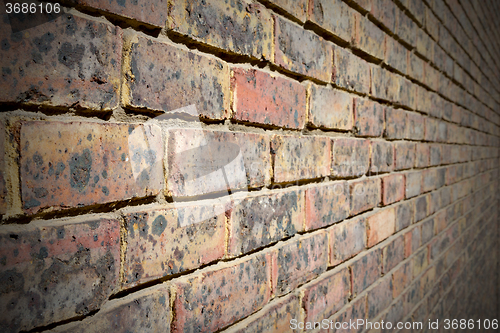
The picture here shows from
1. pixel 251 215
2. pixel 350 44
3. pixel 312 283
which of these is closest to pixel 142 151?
pixel 251 215

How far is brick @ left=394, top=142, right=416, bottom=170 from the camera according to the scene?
42.1 inches

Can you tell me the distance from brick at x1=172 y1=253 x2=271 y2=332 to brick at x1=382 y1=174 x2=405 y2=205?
1.91 ft

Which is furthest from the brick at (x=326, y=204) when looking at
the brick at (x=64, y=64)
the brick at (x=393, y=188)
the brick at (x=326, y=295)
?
the brick at (x=64, y=64)

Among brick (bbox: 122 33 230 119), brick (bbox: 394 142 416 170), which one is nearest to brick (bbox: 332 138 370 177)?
brick (bbox: 394 142 416 170)

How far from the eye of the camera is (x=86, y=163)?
35 cm

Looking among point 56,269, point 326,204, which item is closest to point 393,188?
point 326,204

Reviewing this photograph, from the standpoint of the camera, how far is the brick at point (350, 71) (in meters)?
0.76

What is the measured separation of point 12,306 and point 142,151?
0.21 metres

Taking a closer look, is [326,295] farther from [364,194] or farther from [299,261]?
[364,194]

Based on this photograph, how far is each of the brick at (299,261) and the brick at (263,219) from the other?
0.03 metres

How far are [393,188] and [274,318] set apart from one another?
68cm

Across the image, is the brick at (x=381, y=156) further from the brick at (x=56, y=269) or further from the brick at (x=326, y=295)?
the brick at (x=56, y=269)

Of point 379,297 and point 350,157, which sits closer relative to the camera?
point 350,157

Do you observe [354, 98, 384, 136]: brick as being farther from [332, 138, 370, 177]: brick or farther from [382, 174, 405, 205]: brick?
[382, 174, 405, 205]: brick
